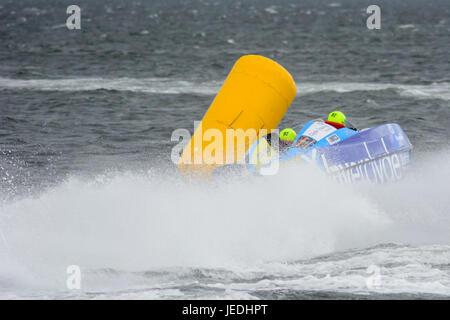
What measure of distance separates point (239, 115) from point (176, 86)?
12768 millimetres

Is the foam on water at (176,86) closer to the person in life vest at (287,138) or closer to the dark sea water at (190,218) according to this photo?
the dark sea water at (190,218)

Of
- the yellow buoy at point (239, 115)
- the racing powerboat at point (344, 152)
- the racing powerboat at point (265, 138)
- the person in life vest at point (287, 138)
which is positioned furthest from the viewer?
the person in life vest at point (287, 138)

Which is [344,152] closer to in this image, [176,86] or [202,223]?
[202,223]

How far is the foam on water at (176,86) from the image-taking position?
70.1ft

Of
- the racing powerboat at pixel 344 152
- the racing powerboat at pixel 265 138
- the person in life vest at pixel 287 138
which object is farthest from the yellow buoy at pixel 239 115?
the racing powerboat at pixel 344 152

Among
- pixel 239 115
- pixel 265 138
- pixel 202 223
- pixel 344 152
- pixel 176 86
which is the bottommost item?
pixel 202 223

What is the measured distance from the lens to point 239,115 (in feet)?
33.3

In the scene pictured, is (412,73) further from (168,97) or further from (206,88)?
(168,97)

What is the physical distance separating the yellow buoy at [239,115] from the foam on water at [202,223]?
491 mm

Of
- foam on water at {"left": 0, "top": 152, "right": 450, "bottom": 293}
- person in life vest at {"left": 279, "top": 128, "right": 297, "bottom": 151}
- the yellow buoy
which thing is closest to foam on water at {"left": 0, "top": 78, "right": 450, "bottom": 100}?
person in life vest at {"left": 279, "top": 128, "right": 297, "bottom": 151}

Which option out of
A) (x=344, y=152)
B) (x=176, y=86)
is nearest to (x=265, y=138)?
(x=344, y=152)

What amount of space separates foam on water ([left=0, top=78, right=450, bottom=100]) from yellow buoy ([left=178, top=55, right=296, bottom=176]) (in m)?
10.8

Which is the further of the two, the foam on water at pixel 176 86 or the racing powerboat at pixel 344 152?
the foam on water at pixel 176 86

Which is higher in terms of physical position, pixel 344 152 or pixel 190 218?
pixel 344 152
